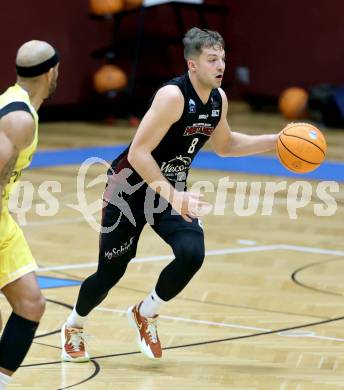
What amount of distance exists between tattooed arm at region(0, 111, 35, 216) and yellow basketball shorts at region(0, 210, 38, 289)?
0.34 metres

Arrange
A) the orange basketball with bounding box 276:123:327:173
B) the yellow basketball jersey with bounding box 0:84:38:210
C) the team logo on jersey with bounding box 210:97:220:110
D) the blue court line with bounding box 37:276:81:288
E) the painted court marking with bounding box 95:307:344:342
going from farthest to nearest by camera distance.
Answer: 1. the blue court line with bounding box 37:276:81:288
2. the painted court marking with bounding box 95:307:344:342
3. the orange basketball with bounding box 276:123:327:173
4. the team logo on jersey with bounding box 210:97:220:110
5. the yellow basketball jersey with bounding box 0:84:38:210

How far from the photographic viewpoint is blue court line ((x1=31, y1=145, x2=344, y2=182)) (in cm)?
1359

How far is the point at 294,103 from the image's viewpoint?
18703 millimetres

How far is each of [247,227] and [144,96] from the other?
937cm

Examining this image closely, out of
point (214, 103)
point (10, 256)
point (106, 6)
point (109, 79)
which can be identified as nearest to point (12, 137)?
point (10, 256)

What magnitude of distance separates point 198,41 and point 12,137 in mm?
1732

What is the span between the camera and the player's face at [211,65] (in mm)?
5957

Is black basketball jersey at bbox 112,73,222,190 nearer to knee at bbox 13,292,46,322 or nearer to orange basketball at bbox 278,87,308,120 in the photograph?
knee at bbox 13,292,46,322

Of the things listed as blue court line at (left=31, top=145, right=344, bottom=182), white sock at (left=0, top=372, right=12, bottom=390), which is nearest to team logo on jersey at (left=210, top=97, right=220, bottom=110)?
white sock at (left=0, top=372, right=12, bottom=390)

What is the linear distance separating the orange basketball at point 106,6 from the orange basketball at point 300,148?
11.7m

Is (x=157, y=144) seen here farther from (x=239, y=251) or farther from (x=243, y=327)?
(x=239, y=251)

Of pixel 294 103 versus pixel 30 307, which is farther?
pixel 294 103

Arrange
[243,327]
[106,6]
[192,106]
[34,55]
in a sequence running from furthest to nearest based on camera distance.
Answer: [106,6]
[243,327]
[192,106]
[34,55]

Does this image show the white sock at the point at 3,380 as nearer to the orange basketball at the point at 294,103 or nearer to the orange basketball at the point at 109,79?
the orange basketball at the point at 109,79
